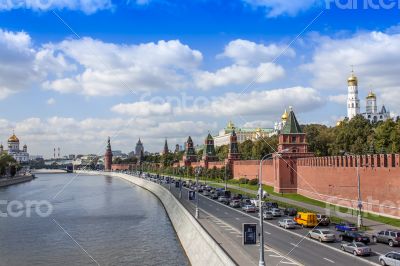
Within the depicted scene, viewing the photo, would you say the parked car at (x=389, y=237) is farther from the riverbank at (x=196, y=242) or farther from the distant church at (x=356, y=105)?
the distant church at (x=356, y=105)

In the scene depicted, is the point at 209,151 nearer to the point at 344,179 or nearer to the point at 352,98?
the point at 352,98

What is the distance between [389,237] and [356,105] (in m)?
141

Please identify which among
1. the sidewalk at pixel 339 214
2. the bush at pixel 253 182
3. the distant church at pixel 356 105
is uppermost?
the distant church at pixel 356 105

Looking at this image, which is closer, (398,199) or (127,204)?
(398,199)

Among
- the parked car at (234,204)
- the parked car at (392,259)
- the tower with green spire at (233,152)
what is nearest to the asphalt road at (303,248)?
the parked car at (392,259)

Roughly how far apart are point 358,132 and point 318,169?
2692 centimetres

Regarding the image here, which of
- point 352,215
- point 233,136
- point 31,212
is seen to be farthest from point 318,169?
point 233,136

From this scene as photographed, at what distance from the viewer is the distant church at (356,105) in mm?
164375

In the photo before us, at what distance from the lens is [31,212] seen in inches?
2456

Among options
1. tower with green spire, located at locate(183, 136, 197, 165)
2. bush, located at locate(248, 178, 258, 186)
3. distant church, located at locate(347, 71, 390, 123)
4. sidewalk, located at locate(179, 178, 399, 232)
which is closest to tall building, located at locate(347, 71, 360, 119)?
distant church, located at locate(347, 71, 390, 123)

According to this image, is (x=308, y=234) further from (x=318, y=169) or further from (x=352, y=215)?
(x=318, y=169)

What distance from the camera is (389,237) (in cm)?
3092

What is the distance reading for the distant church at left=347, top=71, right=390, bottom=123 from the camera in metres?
164

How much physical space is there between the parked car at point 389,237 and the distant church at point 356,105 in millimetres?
134046
